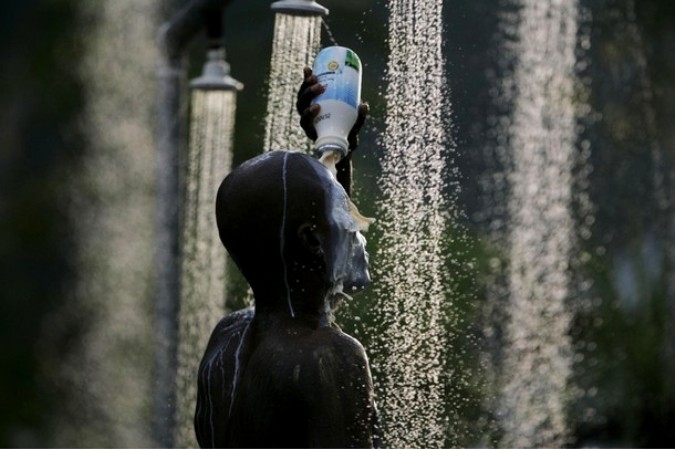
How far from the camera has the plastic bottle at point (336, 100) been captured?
787cm

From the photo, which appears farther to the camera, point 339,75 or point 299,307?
point 339,75

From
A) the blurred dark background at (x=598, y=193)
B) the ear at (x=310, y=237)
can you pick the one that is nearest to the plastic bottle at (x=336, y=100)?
the ear at (x=310, y=237)

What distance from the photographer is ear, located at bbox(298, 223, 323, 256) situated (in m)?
7.52

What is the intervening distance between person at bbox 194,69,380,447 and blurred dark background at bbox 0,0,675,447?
7.80ft

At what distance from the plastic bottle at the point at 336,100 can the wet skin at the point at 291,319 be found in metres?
0.28

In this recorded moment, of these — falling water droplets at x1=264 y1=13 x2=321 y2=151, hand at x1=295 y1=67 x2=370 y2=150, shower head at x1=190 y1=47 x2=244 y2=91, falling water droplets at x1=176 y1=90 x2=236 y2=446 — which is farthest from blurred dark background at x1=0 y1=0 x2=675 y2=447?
hand at x1=295 y1=67 x2=370 y2=150

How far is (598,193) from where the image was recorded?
60.2ft

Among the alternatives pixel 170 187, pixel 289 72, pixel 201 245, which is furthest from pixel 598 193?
pixel 289 72

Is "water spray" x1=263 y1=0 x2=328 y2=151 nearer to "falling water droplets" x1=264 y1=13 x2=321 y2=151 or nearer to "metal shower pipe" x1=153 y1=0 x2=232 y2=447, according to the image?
"falling water droplets" x1=264 y1=13 x2=321 y2=151

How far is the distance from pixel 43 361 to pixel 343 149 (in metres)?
18.0

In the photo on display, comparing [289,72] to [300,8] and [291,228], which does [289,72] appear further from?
[291,228]

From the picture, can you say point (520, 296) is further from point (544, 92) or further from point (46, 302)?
point (46, 302)

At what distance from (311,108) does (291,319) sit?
79cm

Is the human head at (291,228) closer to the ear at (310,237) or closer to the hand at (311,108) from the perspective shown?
the ear at (310,237)
